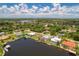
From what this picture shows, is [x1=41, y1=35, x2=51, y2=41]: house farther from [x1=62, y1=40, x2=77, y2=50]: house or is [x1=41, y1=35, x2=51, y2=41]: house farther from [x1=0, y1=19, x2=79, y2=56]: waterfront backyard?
[x1=62, y1=40, x2=77, y2=50]: house

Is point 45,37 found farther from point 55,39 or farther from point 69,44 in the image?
point 69,44

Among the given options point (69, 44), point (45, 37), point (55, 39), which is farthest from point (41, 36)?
point (69, 44)

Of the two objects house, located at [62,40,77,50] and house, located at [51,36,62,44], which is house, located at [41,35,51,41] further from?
house, located at [62,40,77,50]

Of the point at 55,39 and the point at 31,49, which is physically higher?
the point at 55,39

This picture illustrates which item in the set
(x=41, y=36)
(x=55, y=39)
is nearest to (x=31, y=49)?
(x=41, y=36)

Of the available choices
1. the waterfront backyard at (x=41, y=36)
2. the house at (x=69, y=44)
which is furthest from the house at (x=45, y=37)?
the house at (x=69, y=44)

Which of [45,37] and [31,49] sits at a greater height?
[45,37]

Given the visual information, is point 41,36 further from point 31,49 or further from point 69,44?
point 69,44

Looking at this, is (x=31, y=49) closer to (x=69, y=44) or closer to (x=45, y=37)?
(x=45, y=37)

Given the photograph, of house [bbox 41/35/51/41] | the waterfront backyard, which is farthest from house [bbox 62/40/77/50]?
house [bbox 41/35/51/41]

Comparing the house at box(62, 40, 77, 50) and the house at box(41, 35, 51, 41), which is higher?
the house at box(41, 35, 51, 41)
